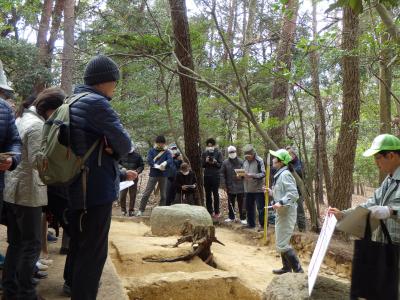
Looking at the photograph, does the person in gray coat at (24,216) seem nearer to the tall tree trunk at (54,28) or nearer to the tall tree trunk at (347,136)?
the tall tree trunk at (347,136)

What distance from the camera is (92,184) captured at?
8.77ft

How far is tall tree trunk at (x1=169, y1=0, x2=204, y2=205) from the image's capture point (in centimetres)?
937

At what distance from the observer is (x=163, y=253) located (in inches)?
236

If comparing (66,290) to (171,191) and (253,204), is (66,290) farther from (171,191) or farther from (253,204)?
(171,191)

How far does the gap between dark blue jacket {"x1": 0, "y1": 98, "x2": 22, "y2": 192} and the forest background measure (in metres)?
2.42

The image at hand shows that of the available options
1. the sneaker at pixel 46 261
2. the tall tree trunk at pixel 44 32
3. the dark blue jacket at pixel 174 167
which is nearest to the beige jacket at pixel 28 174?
the sneaker at pixel 46 261

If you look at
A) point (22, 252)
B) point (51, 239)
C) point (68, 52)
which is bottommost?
point (51, 239)

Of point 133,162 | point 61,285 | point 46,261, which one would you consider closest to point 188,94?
point 133,162

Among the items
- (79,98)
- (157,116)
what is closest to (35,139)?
(79,98)

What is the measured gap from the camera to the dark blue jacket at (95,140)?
2.65 meters

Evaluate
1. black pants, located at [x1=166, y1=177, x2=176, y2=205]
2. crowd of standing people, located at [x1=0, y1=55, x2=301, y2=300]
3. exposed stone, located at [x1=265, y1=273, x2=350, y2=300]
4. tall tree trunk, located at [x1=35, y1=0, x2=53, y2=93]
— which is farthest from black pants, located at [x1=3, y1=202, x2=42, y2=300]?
tall tree trunk, located at [x1=35, y1=0, x2=53, y2=93]

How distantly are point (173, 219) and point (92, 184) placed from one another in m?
5.22

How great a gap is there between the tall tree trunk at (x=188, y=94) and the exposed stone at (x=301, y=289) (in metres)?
6.14

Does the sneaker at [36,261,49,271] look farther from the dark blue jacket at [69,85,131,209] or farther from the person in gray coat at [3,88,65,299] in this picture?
the dark blue jacket at [69,85,131,209]
